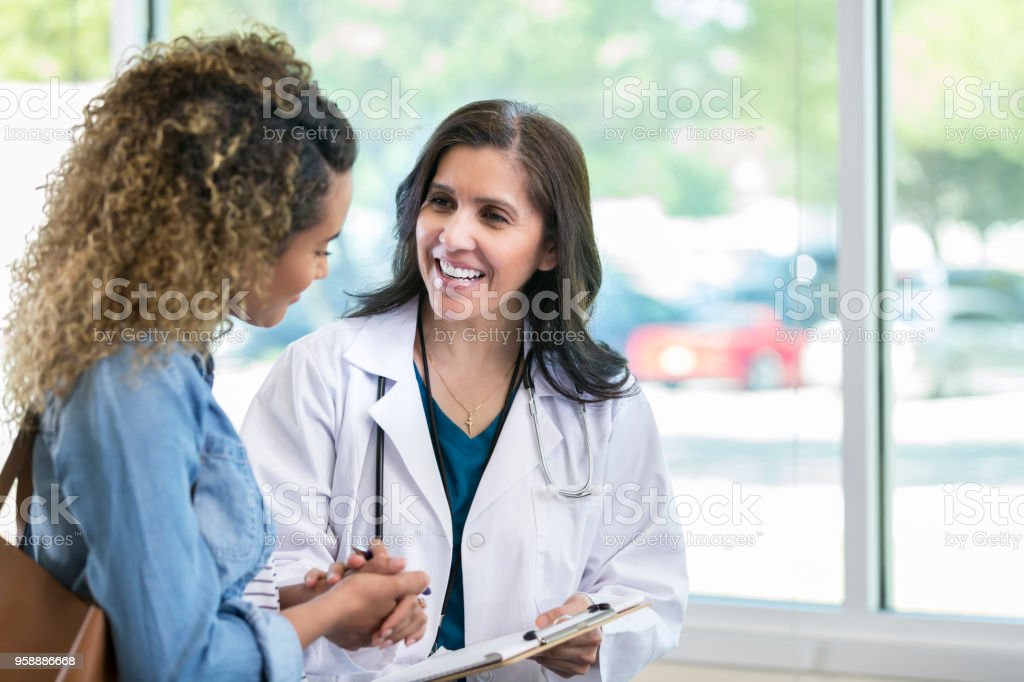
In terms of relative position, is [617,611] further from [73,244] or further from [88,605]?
[73,244]

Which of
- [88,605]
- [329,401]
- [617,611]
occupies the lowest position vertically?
[617,611]

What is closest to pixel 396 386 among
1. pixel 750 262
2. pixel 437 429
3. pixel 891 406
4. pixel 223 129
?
pixel 437 429

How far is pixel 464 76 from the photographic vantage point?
290cm

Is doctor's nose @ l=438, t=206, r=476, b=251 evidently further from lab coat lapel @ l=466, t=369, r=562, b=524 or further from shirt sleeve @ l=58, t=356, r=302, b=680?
shirt sleeve @ l=58, t=356, r=302, b=680

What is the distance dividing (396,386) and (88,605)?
96 cm

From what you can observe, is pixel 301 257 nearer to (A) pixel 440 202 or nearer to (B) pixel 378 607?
(B) pixel 378 607

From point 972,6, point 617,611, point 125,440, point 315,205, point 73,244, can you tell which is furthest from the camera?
point 972,6

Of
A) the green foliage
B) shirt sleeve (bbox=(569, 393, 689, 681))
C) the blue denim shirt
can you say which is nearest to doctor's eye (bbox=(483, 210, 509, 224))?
shirt sleeve (bbox=(569, 393, 689, 681))

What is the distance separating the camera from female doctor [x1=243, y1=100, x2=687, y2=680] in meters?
1.90

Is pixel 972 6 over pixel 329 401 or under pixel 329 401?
over

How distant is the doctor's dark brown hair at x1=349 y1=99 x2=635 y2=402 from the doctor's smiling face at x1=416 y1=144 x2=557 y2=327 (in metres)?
0.03

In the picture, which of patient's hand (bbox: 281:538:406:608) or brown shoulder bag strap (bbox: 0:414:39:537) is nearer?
brown shoulder bag strap (bbox: 0:414:39:537)

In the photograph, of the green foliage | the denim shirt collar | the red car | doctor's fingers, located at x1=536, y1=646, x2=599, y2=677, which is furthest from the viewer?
the green foliage

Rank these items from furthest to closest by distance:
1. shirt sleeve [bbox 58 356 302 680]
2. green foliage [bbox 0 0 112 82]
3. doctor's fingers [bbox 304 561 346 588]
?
1. green foliage [bbox 0 0 112 82]
2. doctor's fingers [bbox 304 561 346 588]
3. shirt sleeve [bbox 58 356 302 680]
